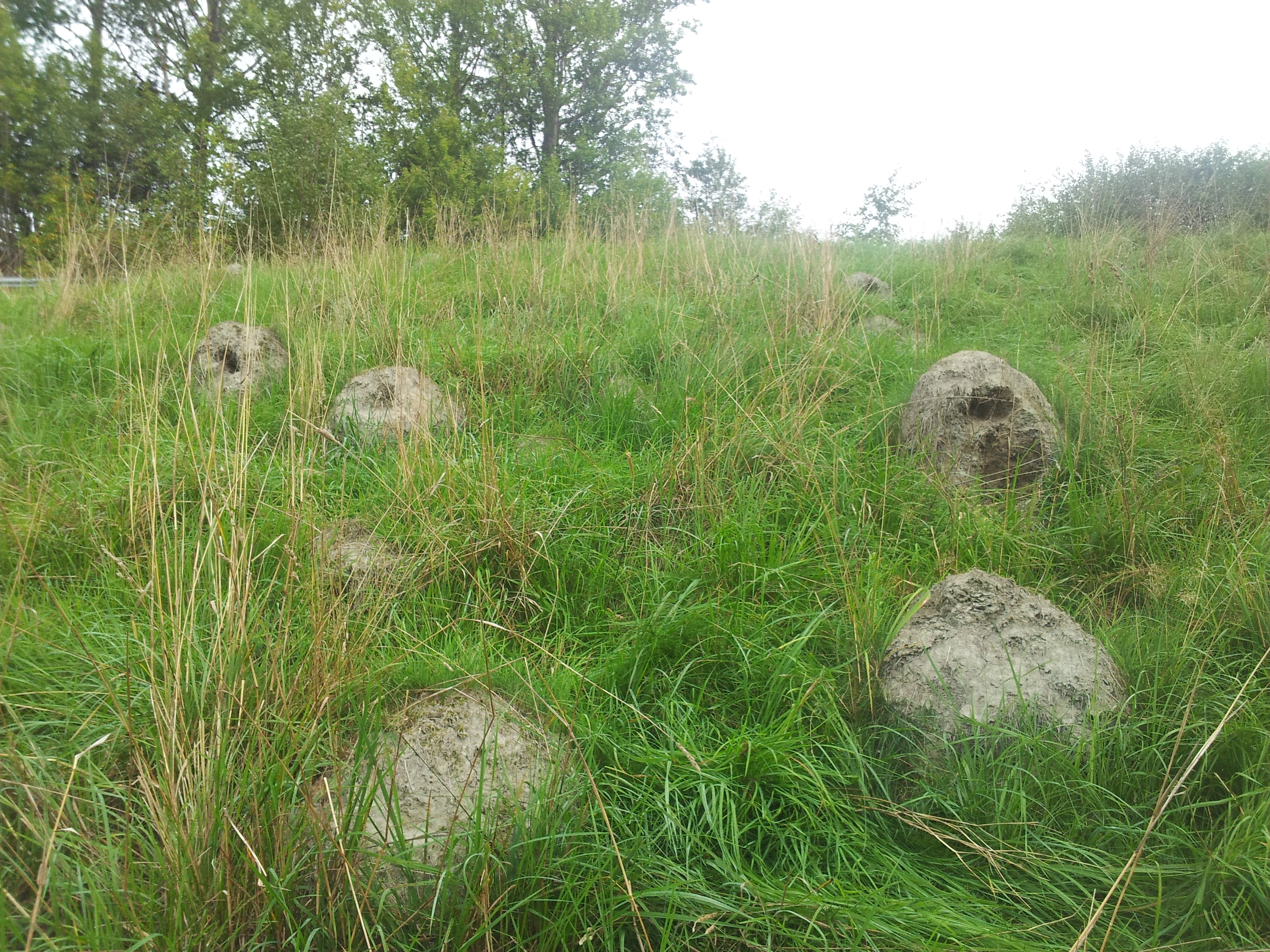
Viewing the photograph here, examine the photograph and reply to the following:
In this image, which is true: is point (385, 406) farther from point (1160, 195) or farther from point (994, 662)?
point (1160, 195)

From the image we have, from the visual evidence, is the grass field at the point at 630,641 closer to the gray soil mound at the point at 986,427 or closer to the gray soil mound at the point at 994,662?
the gray soil mound at the point at 994,662

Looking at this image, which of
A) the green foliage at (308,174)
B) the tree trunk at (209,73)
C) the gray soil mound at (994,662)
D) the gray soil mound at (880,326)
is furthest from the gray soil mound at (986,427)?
the tree trunk at (209,73)

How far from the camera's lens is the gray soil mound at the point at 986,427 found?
3549 mm

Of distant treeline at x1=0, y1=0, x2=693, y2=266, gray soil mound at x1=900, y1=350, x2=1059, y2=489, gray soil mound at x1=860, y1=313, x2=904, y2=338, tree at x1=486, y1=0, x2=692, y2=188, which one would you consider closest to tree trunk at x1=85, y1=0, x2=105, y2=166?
distant treeline at x1=0, y1=0, x2=693, y2=266

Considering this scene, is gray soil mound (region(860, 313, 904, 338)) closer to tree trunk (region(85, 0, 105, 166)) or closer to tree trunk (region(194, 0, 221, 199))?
tree trunk (region(85, 0, 105, 166))

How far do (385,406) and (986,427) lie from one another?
3165 mm

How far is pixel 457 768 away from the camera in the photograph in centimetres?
192

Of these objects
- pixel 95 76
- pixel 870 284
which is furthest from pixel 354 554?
pixel 95 76

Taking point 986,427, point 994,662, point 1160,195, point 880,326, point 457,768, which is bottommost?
point 457,768

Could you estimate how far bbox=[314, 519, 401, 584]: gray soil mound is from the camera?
7.20ft

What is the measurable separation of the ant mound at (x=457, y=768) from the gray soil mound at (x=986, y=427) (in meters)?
2.48

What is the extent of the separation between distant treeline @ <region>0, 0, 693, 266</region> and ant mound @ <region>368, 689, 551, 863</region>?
2.56 metres

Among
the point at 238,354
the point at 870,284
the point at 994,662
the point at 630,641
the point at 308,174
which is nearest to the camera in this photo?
the point at 994,662

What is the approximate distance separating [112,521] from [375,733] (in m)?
1.97
